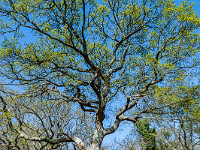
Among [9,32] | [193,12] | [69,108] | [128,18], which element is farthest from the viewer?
[69,108]

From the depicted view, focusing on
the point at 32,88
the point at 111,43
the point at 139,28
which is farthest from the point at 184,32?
the point at 32,88

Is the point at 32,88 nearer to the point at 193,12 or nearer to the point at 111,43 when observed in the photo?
the point at 111,43

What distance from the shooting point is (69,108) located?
15242mm

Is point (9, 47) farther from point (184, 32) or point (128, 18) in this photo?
point (184, 32)

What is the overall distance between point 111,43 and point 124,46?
0.87 meters

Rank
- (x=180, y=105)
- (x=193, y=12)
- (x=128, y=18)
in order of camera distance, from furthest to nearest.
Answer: (x=128, y=18) → (x=193, y=12) → (x=180, y=105)

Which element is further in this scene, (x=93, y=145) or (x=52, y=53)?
(x=52, y=53)

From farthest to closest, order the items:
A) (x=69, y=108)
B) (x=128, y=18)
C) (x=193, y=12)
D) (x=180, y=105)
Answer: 1. (x=69, y=108)
2. (x=128, y=18)
3. (x=193, y=12)
4. (x=180, y=105)

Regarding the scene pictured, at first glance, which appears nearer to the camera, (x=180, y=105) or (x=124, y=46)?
(x=180, y=105)

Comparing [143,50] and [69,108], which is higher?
[143,50]

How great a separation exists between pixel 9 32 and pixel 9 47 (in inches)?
32.0

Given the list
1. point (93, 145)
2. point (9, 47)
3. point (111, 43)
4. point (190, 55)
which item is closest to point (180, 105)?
point (190, 55)

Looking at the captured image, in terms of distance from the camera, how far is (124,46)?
11430 mm

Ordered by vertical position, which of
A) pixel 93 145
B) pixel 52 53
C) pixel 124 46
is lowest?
pixel 93 145
